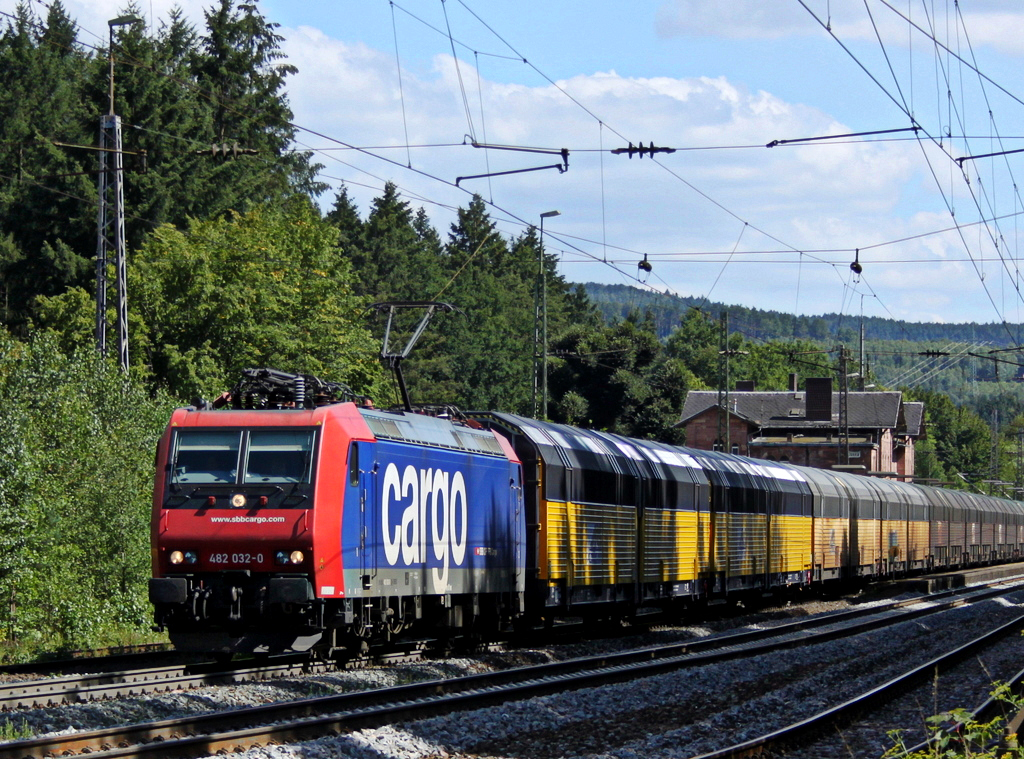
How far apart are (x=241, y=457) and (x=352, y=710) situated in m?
3.91

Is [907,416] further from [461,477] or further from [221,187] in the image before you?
[461,477]

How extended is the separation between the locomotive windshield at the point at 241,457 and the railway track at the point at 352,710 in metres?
3.03

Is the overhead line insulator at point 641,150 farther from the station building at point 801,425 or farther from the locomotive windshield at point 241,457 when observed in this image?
the station building at point 801,425

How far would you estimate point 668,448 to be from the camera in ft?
93.2

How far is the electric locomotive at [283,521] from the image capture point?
1540 centimetres

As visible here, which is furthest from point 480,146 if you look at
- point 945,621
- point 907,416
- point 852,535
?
point 907,416

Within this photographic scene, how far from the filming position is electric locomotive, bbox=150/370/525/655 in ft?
50.5

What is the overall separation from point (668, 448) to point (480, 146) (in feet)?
29.1

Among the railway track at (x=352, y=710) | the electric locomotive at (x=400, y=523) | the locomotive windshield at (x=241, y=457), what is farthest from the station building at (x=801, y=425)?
the locomotive windshield at (x=241, y=457)

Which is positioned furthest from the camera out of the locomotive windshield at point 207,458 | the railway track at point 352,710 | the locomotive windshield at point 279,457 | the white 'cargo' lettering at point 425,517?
the white 'cargo' lettering at point 425,517

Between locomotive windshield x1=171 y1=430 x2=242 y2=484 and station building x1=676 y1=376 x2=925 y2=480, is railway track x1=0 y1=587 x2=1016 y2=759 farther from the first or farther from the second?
station building x1=676 y1=376 x2=925 y2=480

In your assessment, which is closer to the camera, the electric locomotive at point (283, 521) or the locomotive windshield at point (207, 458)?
the electric locomotive at point (283, 521)

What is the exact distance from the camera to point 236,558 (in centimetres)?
1554

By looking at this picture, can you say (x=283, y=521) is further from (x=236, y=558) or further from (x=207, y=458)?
(x=207, y=458)
